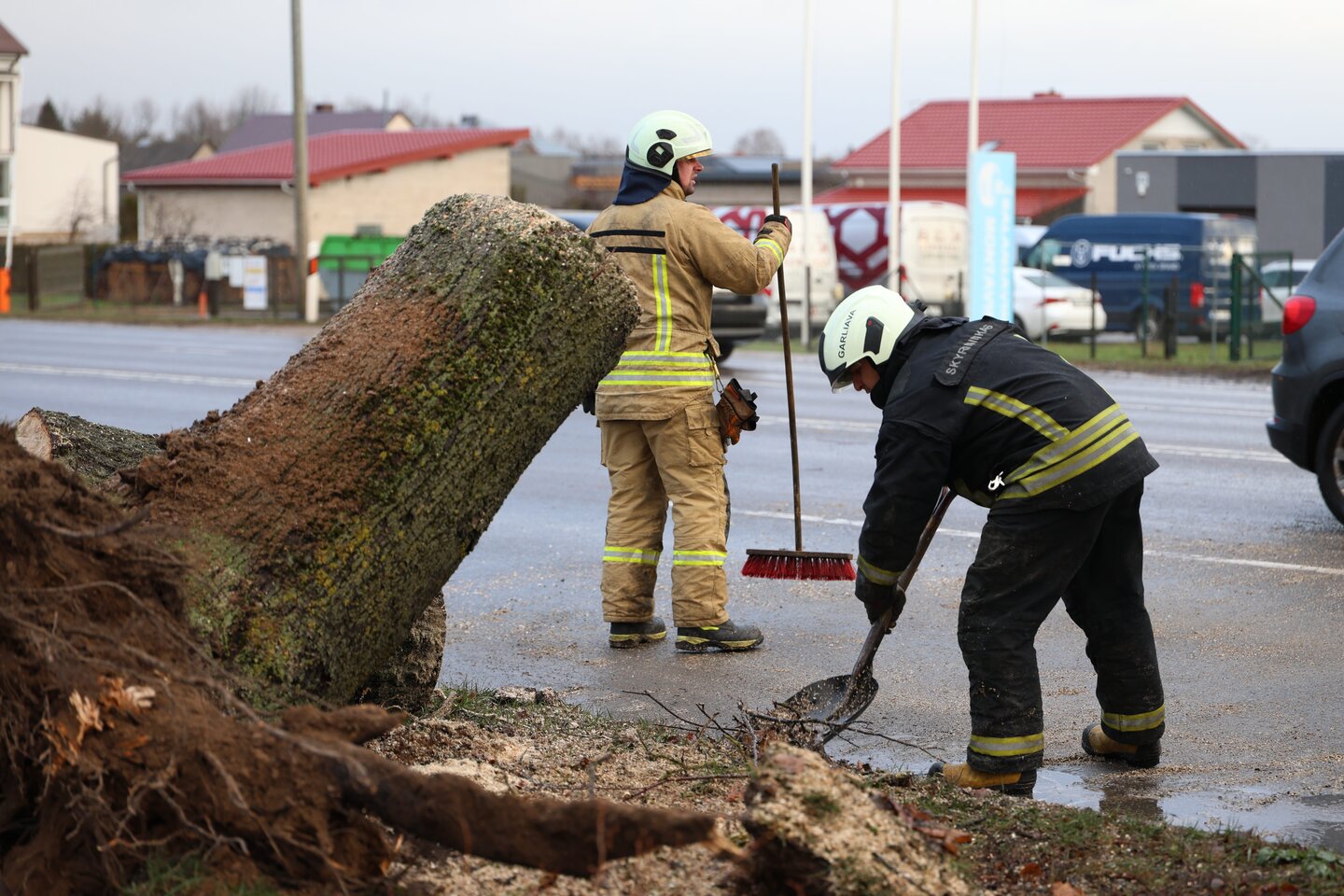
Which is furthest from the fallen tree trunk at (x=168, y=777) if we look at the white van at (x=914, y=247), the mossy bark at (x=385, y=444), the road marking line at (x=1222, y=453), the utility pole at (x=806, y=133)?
the white van at (x=914, y=247)

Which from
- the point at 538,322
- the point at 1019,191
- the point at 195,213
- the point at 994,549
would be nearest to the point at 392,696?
the point at 538,322

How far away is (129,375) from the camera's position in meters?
16.9

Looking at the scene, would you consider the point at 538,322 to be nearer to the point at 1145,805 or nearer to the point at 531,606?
the point at 1145,805

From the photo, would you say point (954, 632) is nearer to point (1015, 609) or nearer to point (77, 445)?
point (1015, 609)

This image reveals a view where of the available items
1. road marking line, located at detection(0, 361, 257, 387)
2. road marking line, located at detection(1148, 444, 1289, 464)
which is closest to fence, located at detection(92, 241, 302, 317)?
road marking line, located at detection(0, 361, 257, 387)

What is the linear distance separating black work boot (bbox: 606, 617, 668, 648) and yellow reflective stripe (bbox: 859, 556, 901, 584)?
1760mm

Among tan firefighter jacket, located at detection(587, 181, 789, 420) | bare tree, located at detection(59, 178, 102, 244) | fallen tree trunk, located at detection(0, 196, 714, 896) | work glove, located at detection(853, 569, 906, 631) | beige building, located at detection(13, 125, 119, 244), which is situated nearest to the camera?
fallen tree trunk, located at detection(0, 196, 714, 896)

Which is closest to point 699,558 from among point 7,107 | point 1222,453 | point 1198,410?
point 1222,453

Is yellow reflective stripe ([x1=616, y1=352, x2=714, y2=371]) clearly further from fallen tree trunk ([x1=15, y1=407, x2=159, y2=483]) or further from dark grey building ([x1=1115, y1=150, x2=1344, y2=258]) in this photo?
dark grey building ([x1=1115, y1=150, x2=1344, y2=258])

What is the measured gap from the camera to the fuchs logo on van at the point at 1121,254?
2656 cm

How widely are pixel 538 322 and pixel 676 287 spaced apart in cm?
194

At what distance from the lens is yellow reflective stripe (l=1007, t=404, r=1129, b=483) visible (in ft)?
13.9

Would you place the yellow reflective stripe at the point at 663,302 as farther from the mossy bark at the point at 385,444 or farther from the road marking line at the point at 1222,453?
the road marking line at the point at 1222,453

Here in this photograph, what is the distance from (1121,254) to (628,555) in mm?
22832
